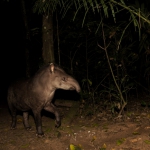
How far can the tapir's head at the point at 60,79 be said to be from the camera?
5238 millimetres

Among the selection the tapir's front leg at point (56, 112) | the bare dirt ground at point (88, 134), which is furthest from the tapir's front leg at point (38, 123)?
the tapir's front leg at point (56, 112)

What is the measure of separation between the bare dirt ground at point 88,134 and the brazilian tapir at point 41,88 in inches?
12.5

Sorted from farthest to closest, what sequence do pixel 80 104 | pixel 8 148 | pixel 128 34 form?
pixel 80 104 < pixel 128 34 < pixel 8 148

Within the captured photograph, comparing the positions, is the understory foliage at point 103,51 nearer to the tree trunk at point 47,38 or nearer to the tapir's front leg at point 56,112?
the tree trunk at point 47,38

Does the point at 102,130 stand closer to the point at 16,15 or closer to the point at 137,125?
the point at 137,125

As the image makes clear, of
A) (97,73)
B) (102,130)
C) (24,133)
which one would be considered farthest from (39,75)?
(97,73)

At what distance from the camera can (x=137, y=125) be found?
5273 mm

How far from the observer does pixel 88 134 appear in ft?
16.8

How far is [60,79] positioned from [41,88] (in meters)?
0.43

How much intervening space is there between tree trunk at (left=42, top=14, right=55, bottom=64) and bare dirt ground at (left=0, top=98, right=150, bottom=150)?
4.29 ft

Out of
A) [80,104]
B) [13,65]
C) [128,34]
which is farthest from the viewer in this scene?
[13,65]

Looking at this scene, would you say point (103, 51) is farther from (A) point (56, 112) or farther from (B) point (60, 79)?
(A) point (56, 112)

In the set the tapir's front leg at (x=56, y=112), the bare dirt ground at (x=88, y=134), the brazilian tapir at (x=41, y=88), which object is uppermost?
the brazilian tapir at (x=41, y=88)

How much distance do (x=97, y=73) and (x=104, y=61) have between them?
0.80 metres
